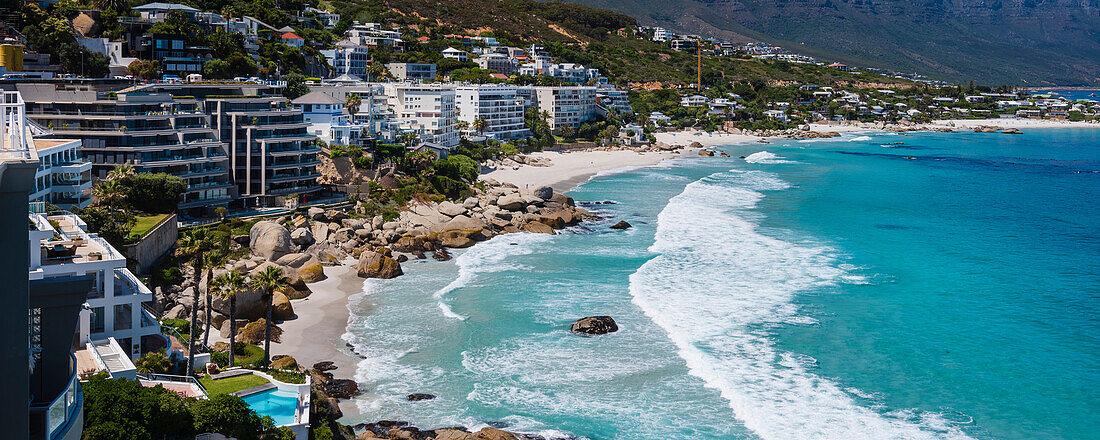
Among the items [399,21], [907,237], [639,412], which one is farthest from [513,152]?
[399,21]

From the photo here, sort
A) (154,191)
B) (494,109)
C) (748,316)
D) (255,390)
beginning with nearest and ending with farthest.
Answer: (255,390) < (748,316) < (154,191) < (494,109)

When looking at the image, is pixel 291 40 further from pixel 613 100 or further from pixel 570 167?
pixel 613 100

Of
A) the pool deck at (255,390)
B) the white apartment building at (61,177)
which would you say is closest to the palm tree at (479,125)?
the white apartment building at (61,177)

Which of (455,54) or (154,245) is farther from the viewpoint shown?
(455,54)

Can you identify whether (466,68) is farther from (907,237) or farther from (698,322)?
(698,322)

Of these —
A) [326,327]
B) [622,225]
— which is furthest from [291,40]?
[326,327]

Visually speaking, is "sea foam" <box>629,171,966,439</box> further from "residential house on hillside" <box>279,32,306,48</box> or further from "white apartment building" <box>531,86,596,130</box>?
"white apartment building" <box>531,86,596,130</box>
